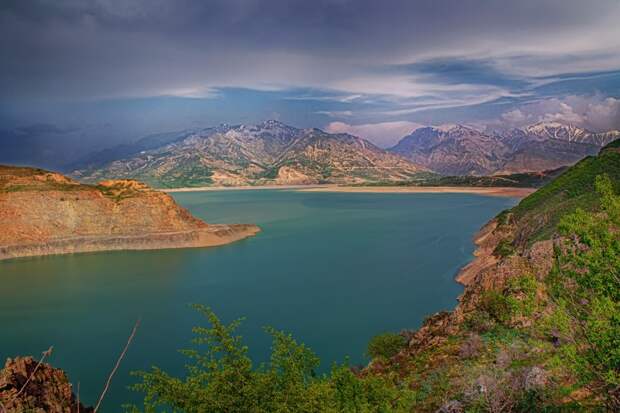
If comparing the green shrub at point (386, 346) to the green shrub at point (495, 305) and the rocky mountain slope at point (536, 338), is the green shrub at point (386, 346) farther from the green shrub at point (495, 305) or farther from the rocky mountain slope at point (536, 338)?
the green shrub at point (495, 305)

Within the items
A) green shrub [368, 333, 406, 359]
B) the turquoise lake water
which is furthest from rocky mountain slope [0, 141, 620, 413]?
the turquoise lake water

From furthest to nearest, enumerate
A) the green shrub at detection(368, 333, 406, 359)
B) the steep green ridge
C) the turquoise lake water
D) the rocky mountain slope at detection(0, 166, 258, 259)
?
the rocky mountain slope at detection(0, 166, 258, 259), the steep green ridge, the turquoise lake water, the green shrub at detection(368, 333, 406, 359)

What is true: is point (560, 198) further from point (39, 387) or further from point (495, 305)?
point (39, 387)

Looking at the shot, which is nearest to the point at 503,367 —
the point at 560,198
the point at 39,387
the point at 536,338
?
the point at 536,338

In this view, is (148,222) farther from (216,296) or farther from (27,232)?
(216,296)

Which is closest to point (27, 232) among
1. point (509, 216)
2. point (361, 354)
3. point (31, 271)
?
point (31, 271)

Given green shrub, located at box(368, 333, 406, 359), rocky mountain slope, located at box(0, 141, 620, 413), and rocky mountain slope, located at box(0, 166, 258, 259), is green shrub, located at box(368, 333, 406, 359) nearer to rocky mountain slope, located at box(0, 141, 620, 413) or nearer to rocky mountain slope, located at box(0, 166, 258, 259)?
rocky mountain slope, located at box(0, 141, 620, 413)

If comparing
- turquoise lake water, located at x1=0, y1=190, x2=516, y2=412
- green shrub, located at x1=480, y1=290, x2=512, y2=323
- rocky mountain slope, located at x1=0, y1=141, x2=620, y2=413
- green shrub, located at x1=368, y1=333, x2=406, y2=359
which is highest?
rocky mountain slope, located at x1=0, y1=141, x2=620, y2=413

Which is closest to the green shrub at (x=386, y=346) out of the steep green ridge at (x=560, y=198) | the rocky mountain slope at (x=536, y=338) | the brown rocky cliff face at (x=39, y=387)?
the rocky mountain slope at (x=536, y=338)

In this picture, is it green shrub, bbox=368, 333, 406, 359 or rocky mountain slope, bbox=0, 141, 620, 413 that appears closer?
rocky mountain slope, bbox=0, 141, 620, 413
